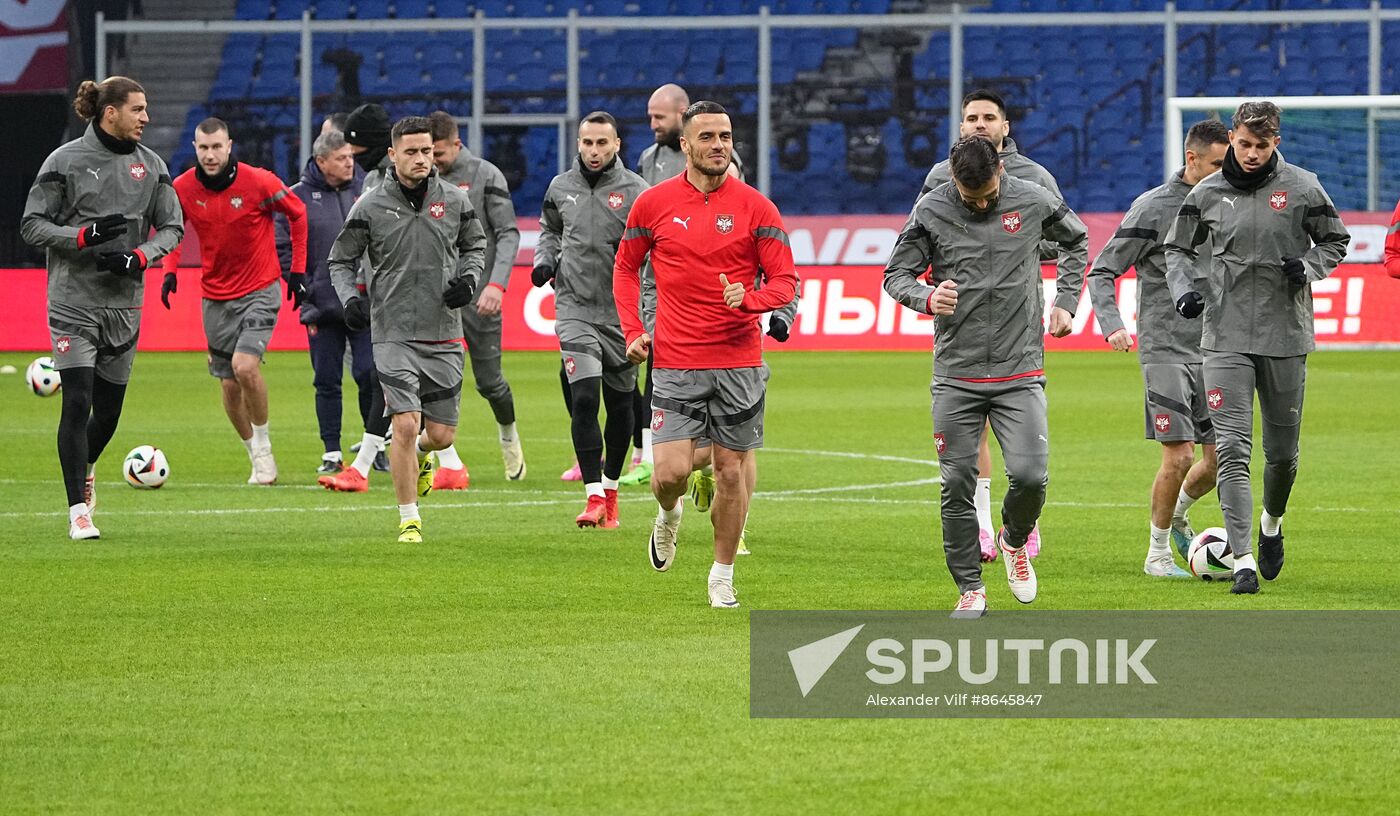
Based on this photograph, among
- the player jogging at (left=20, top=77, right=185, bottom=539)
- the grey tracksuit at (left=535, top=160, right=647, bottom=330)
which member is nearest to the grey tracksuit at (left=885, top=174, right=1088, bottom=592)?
the grey tracksuit at (left=535, top=160, right=647, bottom=330)

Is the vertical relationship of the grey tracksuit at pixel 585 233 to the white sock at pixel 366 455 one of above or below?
above

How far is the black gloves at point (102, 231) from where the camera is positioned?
407 inches

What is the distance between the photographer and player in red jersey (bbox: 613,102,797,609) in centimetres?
833

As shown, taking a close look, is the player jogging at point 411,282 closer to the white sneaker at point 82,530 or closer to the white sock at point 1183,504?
the white sneaker at point 82,530

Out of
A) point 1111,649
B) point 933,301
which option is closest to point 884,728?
point 1111,649

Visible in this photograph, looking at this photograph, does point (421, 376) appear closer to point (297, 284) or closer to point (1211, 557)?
point (297, 284)

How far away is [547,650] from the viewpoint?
735 centimetres

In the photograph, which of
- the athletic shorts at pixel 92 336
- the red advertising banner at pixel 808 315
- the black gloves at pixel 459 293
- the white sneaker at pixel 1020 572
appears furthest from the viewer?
the red advertising banner at pixel 808 315

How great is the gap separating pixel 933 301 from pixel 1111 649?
1436mm

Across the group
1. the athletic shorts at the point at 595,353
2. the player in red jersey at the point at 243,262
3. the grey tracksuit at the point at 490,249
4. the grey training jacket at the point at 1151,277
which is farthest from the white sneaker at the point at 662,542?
the player in red jersey at the point at 243,262

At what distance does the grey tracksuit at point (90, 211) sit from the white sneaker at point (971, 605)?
4876 mm

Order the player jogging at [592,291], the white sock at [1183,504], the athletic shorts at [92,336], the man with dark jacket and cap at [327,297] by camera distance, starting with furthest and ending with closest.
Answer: the man with dark jacket and cap at [327,297]
the player jogging at [592,291]
the athletic shorts at [92,336]
the white sock at [1183,504]

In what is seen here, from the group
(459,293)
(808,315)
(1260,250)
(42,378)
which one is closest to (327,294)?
(459,293)

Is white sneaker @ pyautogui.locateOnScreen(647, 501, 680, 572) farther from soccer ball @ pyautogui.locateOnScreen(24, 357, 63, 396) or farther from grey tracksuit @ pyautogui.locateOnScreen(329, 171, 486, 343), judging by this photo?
soccer ball @ pyautogui.locateOnScreen(24, 357, 63, 396)
